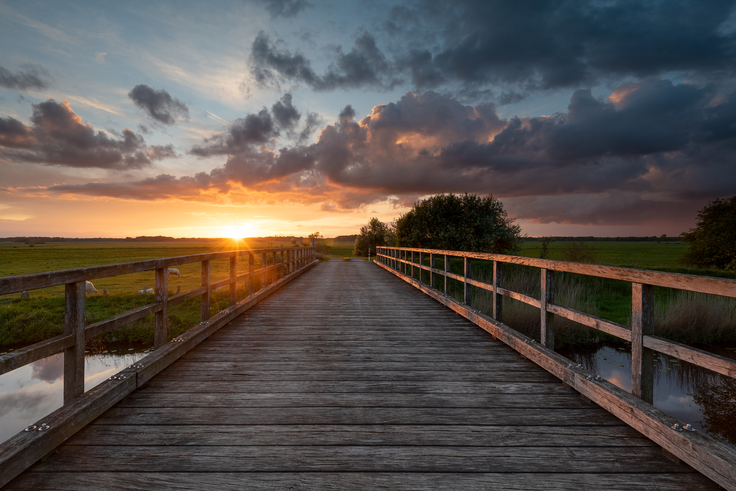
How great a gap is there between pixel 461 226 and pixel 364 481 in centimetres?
1807

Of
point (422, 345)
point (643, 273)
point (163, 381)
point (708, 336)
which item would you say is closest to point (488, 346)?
point (422, 345)

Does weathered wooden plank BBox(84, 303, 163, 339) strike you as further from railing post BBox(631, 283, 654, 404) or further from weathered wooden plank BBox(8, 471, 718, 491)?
railing post BBox(631, 283, 654, 404)

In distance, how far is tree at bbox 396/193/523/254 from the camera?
740 inches

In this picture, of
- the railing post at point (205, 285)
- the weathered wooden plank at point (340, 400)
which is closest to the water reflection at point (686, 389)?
the weathered wooden plank at point (340, 400)

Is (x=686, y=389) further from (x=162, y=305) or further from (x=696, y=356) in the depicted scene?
(x=162, y=305)

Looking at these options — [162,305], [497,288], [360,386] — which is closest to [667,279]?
[360,386]

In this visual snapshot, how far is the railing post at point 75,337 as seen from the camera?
93.2 inches

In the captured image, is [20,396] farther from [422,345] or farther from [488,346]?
[488,346]

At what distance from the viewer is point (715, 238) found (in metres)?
19.6

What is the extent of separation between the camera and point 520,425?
8.01 ft

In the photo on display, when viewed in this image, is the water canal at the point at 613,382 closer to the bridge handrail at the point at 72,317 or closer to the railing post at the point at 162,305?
the railing post at the point at 162,305

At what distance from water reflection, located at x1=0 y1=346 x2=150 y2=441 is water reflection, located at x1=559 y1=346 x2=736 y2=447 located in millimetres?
11179

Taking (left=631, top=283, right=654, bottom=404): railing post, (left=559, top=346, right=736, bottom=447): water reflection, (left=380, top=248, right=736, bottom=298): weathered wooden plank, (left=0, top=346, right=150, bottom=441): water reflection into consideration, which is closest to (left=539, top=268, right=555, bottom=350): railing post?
(left=380, top=248, right=736, bottom=298): weathered wooden plank

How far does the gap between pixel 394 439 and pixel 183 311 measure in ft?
51.4
